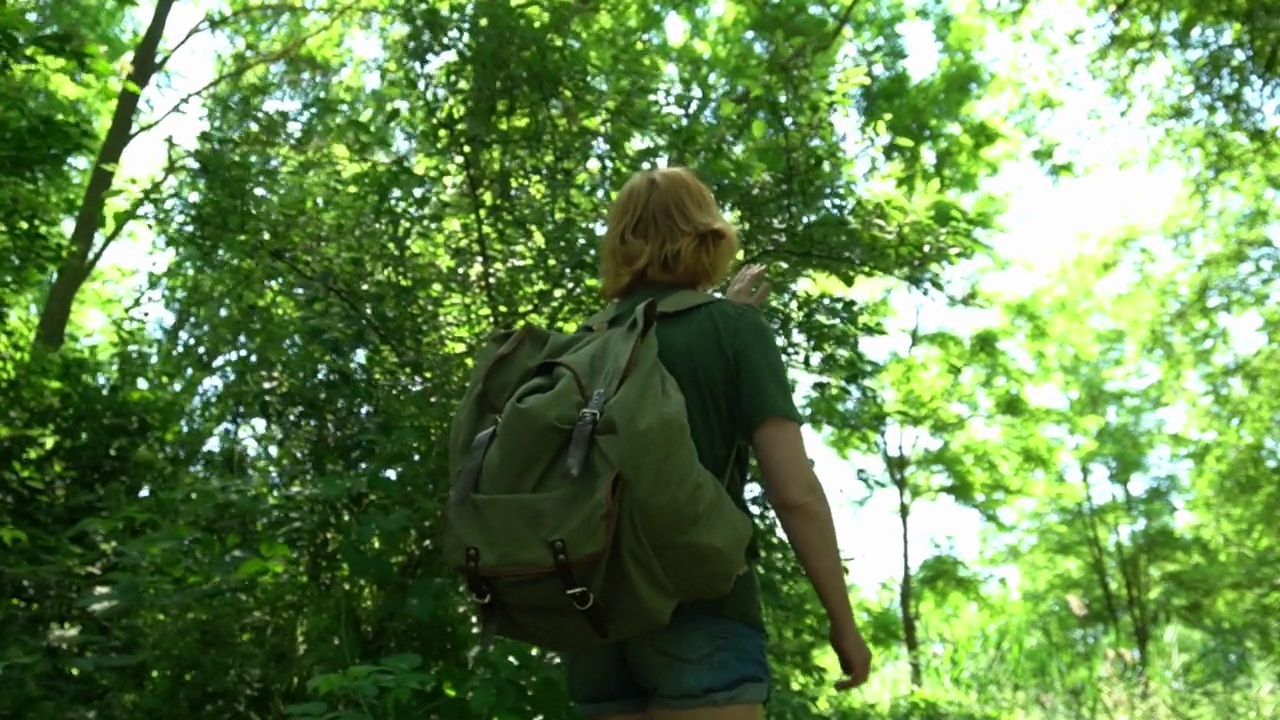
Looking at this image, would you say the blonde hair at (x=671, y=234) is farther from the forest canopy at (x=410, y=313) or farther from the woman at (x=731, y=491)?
the forest canopy at (x=410, y=313)

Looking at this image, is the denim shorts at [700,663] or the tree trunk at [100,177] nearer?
the denim shorts at [700,663]

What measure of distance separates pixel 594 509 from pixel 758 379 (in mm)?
362

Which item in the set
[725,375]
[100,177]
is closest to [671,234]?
[725,375]

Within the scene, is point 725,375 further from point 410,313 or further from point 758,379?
point 410,313

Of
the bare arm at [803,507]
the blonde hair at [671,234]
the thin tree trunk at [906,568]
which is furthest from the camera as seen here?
the thin tree trunk at [906,568]

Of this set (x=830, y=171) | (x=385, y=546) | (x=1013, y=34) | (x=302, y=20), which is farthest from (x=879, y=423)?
(x=302, y=20)

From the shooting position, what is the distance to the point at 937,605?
18.5 meters

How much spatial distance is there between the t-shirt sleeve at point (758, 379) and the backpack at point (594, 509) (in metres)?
0.13

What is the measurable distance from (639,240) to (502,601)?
0.67 meters

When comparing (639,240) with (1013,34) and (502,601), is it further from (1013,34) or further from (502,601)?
(1013,34)

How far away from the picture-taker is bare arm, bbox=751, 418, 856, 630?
2.12m

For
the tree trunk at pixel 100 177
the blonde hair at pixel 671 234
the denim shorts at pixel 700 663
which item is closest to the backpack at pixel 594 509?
the denim shorts at pixel 700 663

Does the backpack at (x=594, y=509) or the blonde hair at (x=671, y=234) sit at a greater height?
the blonde hair at (x=671, y=234)

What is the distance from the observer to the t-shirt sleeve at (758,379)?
2148 millimetres
